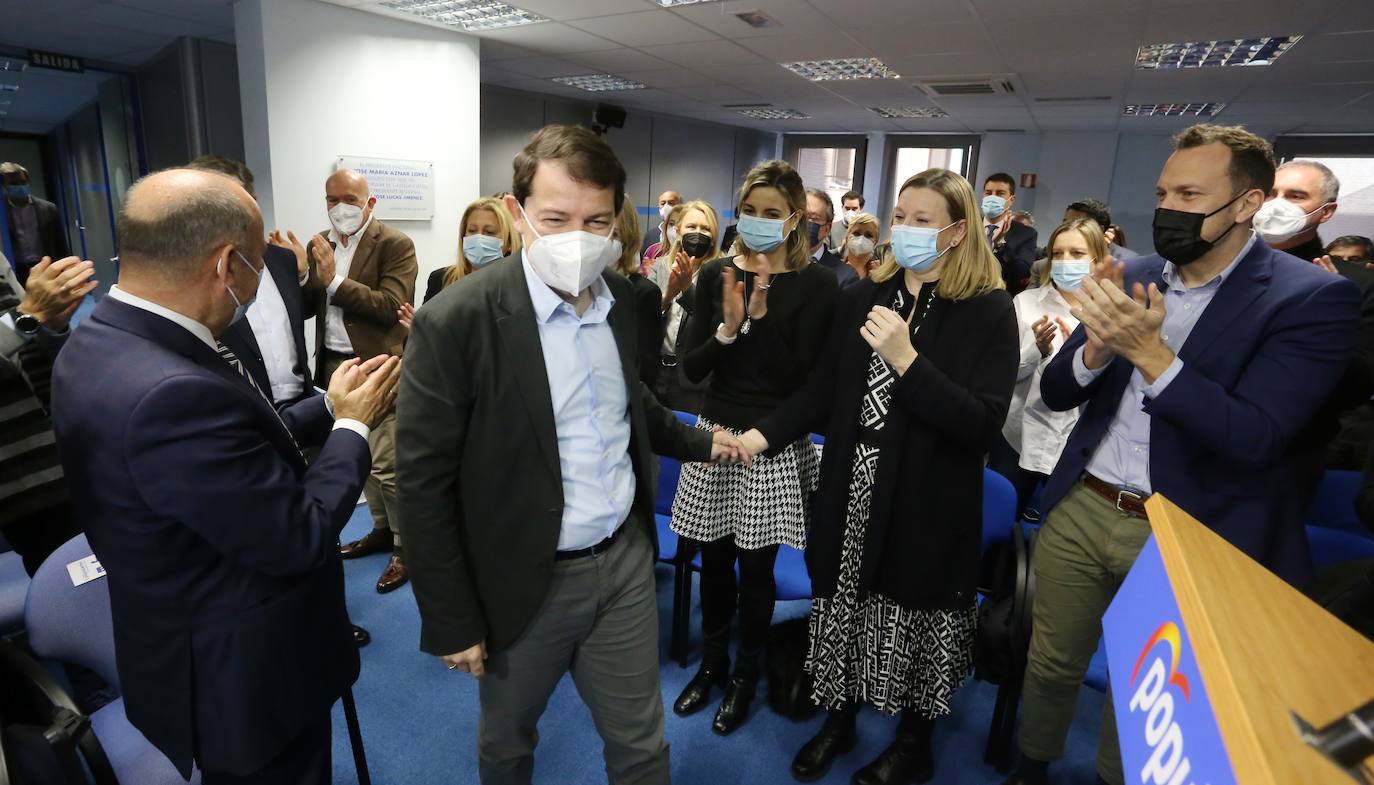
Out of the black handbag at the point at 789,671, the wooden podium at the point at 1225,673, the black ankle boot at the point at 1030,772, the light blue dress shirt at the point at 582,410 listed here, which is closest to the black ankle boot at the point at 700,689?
the black handbag at the point at 789,671

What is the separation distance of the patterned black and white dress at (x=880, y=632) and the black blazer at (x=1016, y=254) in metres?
3.51

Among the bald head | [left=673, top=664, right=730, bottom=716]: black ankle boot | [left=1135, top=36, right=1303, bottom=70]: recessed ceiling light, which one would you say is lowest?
[left=673, top=664, right=730, bottom=716]: black ankle boot

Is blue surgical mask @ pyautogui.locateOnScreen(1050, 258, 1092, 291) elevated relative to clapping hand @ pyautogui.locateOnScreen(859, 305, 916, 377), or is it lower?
elevated

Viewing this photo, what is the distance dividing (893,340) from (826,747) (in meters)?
1.31

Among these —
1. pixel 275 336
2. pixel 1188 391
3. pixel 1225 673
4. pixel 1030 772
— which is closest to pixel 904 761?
pixel 1030 772

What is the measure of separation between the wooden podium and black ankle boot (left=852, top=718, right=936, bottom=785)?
142 cm

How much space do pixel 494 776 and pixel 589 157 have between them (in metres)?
1.31

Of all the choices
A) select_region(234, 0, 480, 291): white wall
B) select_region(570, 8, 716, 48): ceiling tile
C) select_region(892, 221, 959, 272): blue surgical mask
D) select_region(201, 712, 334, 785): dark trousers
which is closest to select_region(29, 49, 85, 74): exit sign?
select_region(234, 0, 480, 291): white wall

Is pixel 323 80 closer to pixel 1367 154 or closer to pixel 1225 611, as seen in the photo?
pixel 1225 611

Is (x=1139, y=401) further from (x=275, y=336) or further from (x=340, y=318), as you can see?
(x=340, y=318)

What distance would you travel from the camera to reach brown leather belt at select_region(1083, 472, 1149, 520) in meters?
1.64

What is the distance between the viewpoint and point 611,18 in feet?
16.4

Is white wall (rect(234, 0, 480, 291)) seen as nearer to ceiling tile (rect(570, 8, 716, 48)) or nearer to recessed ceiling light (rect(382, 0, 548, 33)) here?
recessed ceiling light (rect(382, 0, 548, 33))

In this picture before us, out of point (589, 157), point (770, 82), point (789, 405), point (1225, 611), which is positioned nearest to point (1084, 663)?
point (789, 405)
